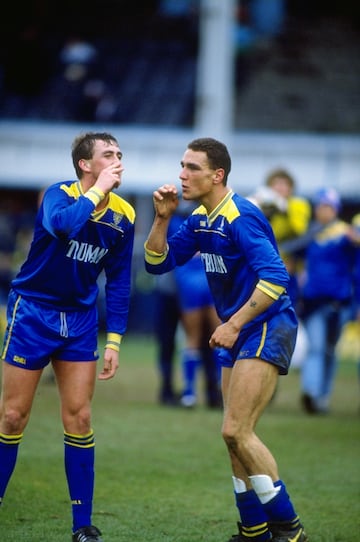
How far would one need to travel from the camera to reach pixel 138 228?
2302 cm

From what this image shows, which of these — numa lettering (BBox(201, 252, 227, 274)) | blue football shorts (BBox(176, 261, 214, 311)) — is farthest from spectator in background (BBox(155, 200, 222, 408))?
numa lettering (BBox(201, 252, 227, 274))

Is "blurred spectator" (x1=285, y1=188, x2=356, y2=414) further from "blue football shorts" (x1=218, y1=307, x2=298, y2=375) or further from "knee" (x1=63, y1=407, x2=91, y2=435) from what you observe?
"knee" (x1=63, y1=407, x2=91, y2=435)

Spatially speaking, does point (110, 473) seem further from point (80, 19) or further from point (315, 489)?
point (80, 19)

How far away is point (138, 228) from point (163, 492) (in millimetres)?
15270

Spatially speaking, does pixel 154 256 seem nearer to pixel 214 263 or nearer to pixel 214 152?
pixel 214 263

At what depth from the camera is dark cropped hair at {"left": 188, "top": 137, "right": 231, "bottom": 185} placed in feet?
21.2

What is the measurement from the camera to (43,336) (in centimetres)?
641

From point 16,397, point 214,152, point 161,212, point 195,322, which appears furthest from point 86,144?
point 195,322

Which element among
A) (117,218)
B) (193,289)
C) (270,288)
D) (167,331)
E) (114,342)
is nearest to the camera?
(270,288)

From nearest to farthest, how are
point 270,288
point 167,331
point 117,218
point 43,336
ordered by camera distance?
point 270,288
point 43,336
point 117,218
point 167,331

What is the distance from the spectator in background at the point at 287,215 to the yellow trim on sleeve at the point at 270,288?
5153 millimetres

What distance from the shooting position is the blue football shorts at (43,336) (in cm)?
639

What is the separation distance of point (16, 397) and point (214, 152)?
179 cm

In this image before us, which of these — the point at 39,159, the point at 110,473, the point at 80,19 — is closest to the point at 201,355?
the point at 110,473
